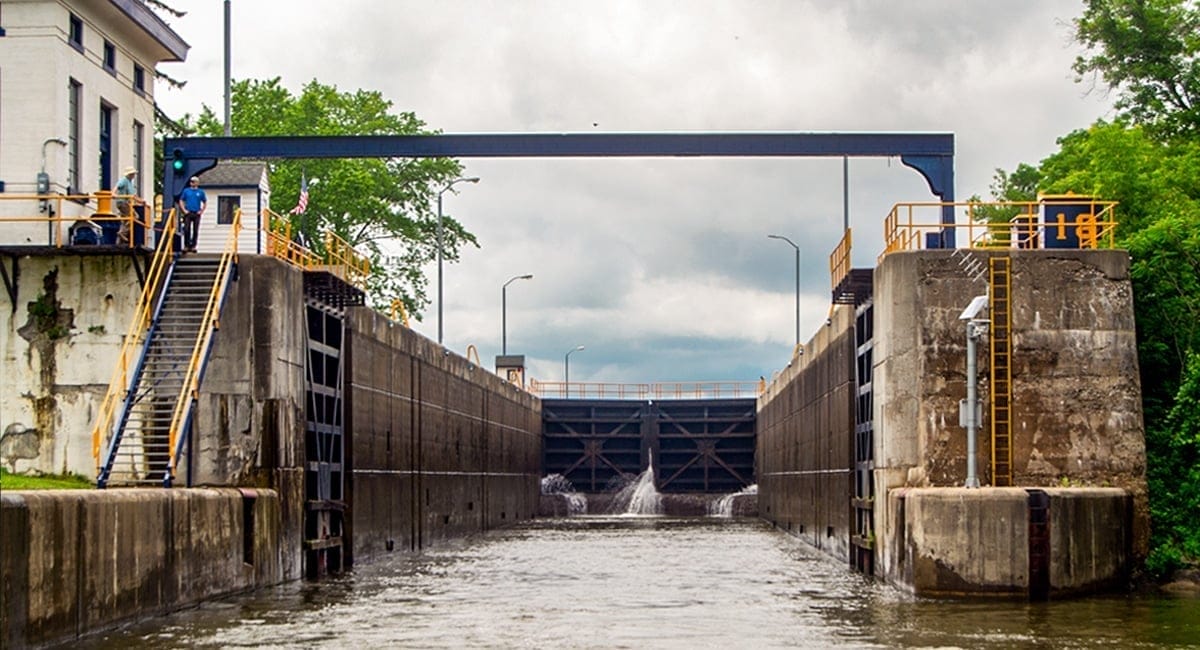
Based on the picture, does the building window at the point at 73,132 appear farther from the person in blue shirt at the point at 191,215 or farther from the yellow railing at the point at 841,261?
the yellow railing at the point at 841,261

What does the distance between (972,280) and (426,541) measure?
699 inches

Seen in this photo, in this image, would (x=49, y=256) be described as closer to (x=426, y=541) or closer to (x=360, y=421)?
(x=360, y=421)

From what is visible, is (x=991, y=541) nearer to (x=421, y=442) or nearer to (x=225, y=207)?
(x=421, y=442)

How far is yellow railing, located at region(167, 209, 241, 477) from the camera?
2334cm

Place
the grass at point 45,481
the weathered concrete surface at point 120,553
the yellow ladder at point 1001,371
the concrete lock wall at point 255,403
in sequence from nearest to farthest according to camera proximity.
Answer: the weathered concrete surface at point 120,553 → the grass at point 45,481 → the yellow ladder at point 1001,371 → the concrete lock wall at point 255,403

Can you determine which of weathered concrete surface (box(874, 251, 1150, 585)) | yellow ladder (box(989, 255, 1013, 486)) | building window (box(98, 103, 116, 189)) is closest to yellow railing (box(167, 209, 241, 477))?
building window (box(98, 103, 116, 189))

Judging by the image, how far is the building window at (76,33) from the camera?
28.1 m

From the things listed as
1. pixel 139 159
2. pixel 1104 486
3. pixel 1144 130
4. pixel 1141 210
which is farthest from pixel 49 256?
pixel 1144 130

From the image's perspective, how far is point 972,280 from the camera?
81.6ft

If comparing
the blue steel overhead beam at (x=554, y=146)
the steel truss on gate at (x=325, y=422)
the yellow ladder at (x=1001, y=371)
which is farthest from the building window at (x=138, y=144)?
the yellow ladder at (x=1001, y=371)

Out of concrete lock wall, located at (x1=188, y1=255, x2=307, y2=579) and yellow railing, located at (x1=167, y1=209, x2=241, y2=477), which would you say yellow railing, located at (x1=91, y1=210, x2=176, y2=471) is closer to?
yellow railing, located at (x1=167, y1=209, x2=241, y2=477)

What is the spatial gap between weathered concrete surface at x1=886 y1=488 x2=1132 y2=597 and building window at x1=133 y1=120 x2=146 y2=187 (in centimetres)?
1576

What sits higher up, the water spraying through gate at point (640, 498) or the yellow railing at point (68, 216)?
the yellow railing at point (68, 216)

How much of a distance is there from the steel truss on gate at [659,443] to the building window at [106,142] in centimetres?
3574
